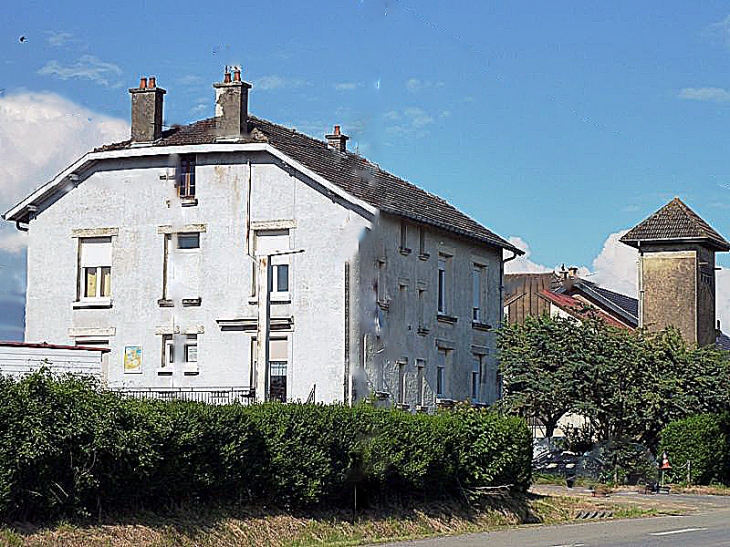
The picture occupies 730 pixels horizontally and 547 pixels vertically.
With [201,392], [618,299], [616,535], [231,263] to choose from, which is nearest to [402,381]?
[201,392]

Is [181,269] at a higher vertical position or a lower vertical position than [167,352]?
higher

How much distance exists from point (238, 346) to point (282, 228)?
375 centimetres

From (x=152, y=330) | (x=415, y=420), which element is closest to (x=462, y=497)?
(x=415, y=420)

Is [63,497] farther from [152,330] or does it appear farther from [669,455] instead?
[669,455]

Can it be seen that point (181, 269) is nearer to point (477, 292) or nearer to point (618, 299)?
point (477, 292)

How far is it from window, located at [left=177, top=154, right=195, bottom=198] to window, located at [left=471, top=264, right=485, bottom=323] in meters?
10.8

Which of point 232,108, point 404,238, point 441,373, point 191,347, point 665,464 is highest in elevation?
point 232,108

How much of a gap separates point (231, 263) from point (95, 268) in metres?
4.70

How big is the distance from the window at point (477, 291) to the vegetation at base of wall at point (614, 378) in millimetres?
2547

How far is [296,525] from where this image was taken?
22.9 meters

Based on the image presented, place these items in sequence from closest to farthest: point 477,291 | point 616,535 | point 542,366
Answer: point 616,535
point 542,366
point 477,291

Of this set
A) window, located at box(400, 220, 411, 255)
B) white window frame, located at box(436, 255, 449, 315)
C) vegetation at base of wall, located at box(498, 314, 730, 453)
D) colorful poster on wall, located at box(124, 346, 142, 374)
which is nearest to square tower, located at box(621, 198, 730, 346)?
vegetation at base of wall, located at box(498, 314, 730, 453)

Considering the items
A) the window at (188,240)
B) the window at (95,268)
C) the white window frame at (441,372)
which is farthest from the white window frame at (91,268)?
the white window frame at (441,372)

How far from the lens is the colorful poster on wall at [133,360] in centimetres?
3812
